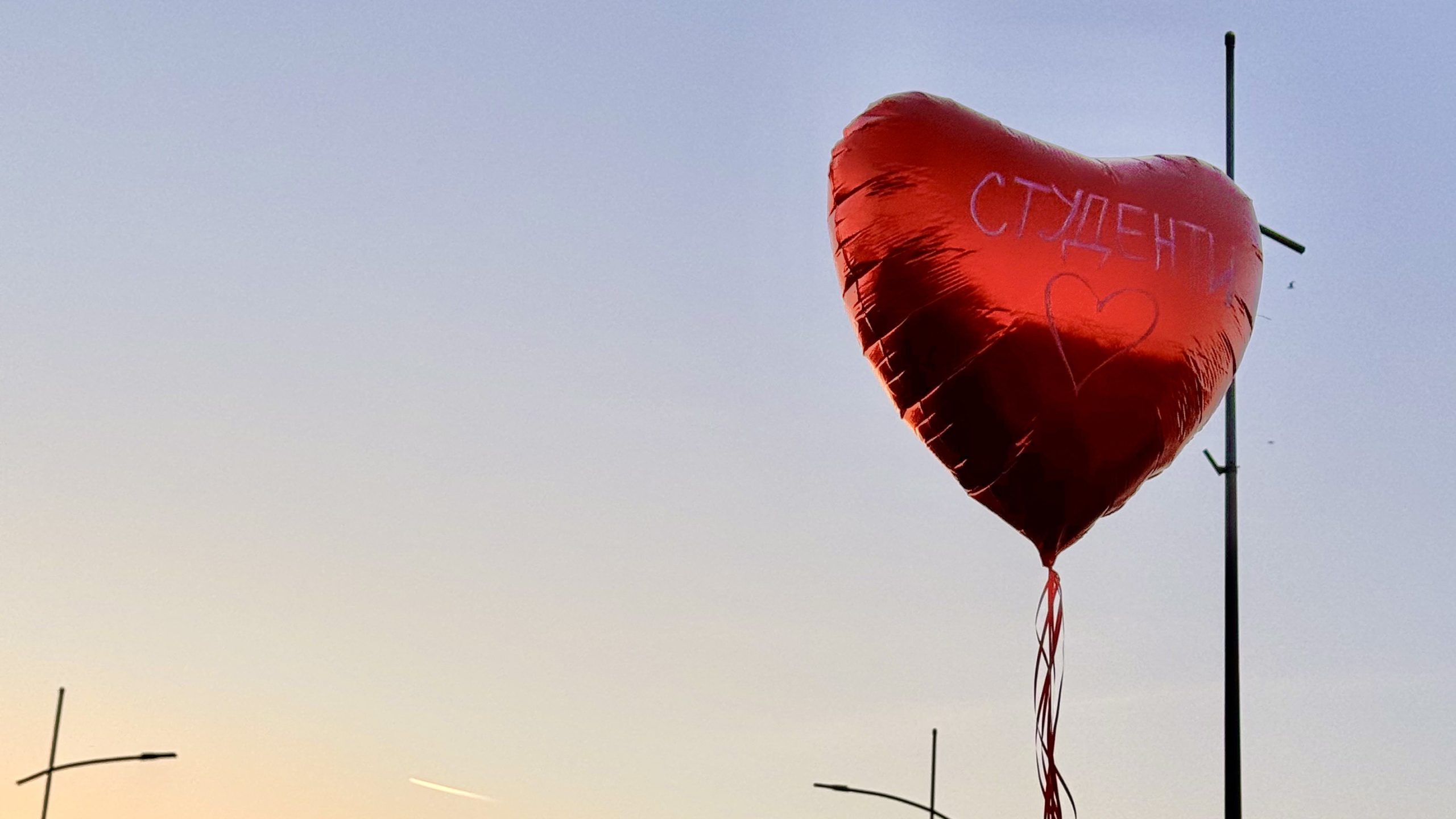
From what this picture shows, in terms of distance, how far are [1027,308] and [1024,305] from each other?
2 cm

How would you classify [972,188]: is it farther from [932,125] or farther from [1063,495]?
[1063,495]

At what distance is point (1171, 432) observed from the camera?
17.6 m

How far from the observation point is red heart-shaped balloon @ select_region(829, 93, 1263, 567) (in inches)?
669

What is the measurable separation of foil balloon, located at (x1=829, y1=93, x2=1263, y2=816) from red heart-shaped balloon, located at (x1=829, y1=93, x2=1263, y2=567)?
11 mm

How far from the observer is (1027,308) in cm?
1695

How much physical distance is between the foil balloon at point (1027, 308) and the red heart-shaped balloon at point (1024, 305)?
11 millimetres

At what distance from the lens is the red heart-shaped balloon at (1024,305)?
55.7 feet

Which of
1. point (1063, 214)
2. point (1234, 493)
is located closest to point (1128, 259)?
point (1063, 214)

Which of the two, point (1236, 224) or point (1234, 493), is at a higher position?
point (1236, 224)

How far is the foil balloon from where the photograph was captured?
16984mm

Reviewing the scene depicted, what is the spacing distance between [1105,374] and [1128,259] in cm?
88

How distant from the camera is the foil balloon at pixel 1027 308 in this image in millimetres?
16984

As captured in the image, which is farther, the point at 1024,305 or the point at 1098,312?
the point at 1098,312

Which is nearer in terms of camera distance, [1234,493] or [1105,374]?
[1105,374]
